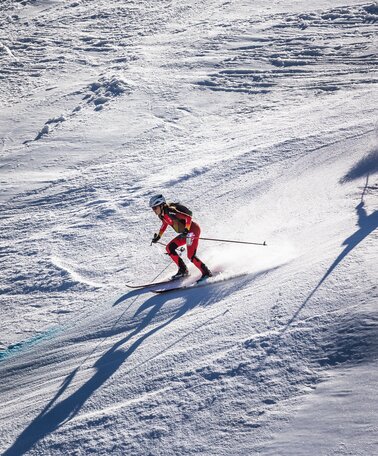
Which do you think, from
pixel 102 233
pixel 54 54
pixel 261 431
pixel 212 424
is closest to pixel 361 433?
pixel 261 431

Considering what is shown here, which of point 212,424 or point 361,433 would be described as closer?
point 361,433

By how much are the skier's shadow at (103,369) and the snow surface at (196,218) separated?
0.03 meters

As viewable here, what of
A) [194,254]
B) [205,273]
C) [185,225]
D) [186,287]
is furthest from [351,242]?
[186,287]

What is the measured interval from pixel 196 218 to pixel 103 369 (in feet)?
Result: 16.4

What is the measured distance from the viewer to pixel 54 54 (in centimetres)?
2111

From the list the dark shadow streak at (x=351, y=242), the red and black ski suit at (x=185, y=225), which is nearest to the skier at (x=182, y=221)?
the red and black ski suit at (x=185, y=225)

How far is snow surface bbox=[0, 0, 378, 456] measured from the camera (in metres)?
6.68

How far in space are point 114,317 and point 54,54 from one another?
49.9 feet

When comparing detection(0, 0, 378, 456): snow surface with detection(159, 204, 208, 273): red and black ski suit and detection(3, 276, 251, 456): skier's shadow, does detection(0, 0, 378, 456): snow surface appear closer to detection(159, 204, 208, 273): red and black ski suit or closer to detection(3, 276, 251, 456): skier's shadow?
detection(3, 276, 251, 456): skier's shadow

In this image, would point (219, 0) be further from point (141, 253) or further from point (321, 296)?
point (321, 296)

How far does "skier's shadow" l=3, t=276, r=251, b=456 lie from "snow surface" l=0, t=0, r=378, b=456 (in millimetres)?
33

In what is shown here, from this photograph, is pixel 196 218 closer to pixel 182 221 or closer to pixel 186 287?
pixel 182 221

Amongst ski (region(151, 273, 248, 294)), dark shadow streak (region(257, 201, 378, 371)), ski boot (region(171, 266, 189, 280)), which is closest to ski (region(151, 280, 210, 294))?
ski (region(151, 273, 248, 294))

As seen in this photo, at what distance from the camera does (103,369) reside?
7.95 m
